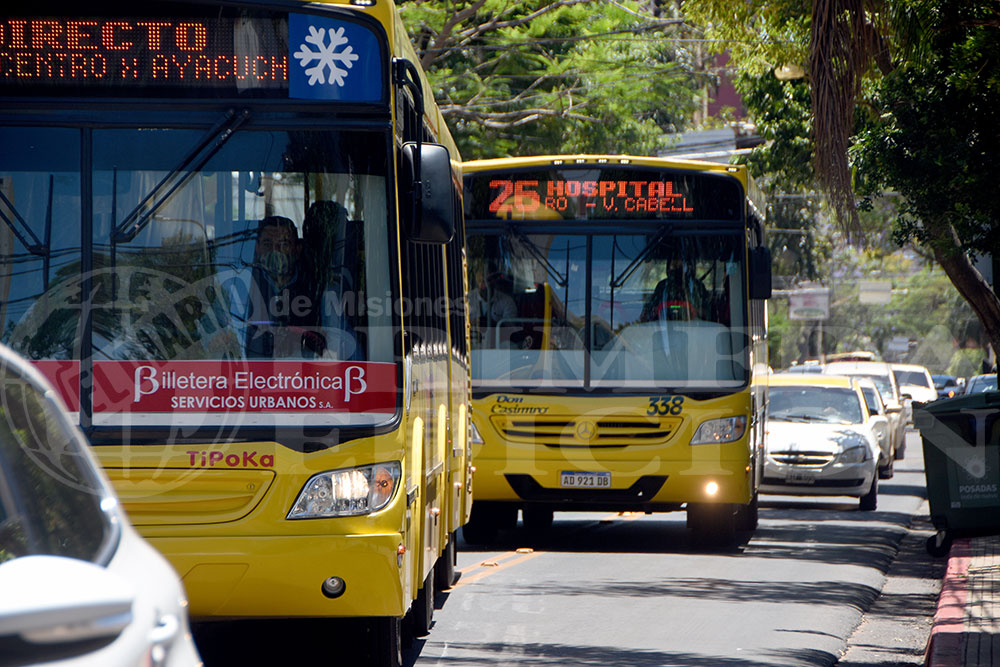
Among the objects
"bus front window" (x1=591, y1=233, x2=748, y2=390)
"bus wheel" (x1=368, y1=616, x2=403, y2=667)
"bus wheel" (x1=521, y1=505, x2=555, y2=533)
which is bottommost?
"bus wheel" (x1=521, y1=505, x2=555, y2=533)

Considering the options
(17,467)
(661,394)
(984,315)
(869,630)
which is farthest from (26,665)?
(984,315)

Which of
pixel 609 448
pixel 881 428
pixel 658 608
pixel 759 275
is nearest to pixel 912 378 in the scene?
pixel 881 428

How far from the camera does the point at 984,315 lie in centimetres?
1605

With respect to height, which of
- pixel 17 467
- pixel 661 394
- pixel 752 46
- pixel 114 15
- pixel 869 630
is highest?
pixel 752 46

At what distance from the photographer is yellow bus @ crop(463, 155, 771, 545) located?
13000mm

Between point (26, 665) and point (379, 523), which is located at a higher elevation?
point (26, 665)

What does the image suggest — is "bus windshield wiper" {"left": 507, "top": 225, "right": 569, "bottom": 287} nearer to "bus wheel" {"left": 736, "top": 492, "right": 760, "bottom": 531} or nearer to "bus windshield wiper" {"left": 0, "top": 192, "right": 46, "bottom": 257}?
"bus wheel" {"left": 736, "top": 492, "right": 760, "bottom": 531}

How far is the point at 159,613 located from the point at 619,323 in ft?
33.3

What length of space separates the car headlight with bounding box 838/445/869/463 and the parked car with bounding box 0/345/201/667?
15.8 meters

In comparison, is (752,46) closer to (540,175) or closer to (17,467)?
(540,175)

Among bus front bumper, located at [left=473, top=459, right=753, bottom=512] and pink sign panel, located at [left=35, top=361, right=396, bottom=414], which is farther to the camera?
bus front bumper, located at [left=473, top=459, right=753, bottom=512]

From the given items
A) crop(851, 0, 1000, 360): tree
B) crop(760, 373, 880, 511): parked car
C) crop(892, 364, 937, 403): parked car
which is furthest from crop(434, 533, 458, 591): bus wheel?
crop(892, 364, 937, 403): parked car

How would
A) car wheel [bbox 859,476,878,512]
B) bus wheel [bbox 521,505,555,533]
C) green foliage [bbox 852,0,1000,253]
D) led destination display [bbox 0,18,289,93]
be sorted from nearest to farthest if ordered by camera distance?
led destination display [bbox 0,18,289,93] → green foliage [bbox 852,0,1000,253] → bus wheel [bbox 521,505,555,533] → car wheel [bbox 859,476,878,512]

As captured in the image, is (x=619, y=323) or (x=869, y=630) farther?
(x=619, y=323)
